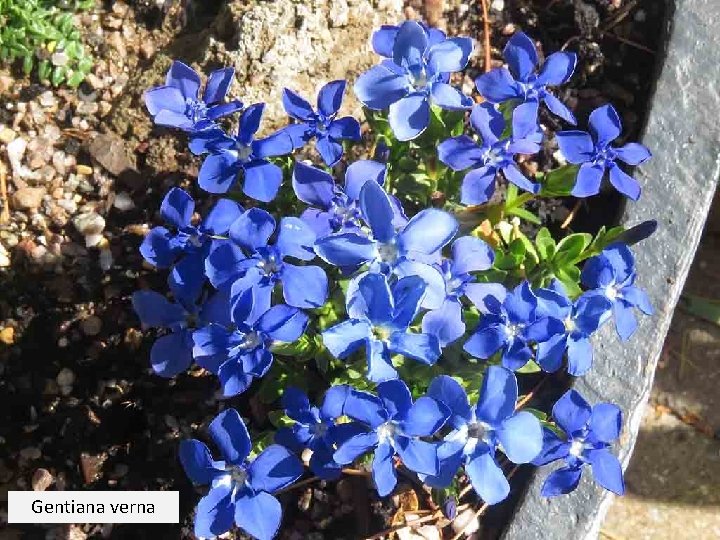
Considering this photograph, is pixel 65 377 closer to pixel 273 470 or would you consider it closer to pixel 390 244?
pixel 273 470

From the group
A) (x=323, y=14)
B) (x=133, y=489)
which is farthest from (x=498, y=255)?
(x=133, y=489)

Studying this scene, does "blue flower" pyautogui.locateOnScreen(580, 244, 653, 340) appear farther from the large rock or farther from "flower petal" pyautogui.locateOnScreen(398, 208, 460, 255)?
the large rock

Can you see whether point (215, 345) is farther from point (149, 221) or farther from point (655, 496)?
point (655, 496)

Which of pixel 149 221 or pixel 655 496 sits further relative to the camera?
pixel 655 496

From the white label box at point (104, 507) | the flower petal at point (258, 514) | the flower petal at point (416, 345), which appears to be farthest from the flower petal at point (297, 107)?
the white label box at point (104, 507)

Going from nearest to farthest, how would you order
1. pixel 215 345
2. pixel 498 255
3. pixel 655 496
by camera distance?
1. pixel 215 345
2. pixel 498 255
3. pixel 655 496
